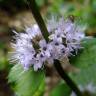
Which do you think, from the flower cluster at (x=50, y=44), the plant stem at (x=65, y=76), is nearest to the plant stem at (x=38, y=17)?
the flower cluster at (x=50, y=44)

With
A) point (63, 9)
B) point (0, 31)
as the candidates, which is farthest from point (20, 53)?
point (0, 31)

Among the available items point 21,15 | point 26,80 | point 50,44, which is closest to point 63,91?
point 26,80

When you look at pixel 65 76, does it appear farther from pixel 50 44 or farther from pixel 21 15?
→ pixel 21 15

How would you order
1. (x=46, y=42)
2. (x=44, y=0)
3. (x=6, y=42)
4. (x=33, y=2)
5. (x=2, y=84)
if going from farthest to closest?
(x=44, y=0)
(x=6, y=42)
(x=2, y=84)
(x=46, y=42)
(x=33, y=2)

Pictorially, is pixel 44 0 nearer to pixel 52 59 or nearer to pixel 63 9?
A: pixel 63 9

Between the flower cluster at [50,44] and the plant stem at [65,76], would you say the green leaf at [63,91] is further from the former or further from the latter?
the flower cluster at [50,44]

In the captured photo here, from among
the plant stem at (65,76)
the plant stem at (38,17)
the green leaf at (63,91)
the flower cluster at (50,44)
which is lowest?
the green leaf at (63,91)
